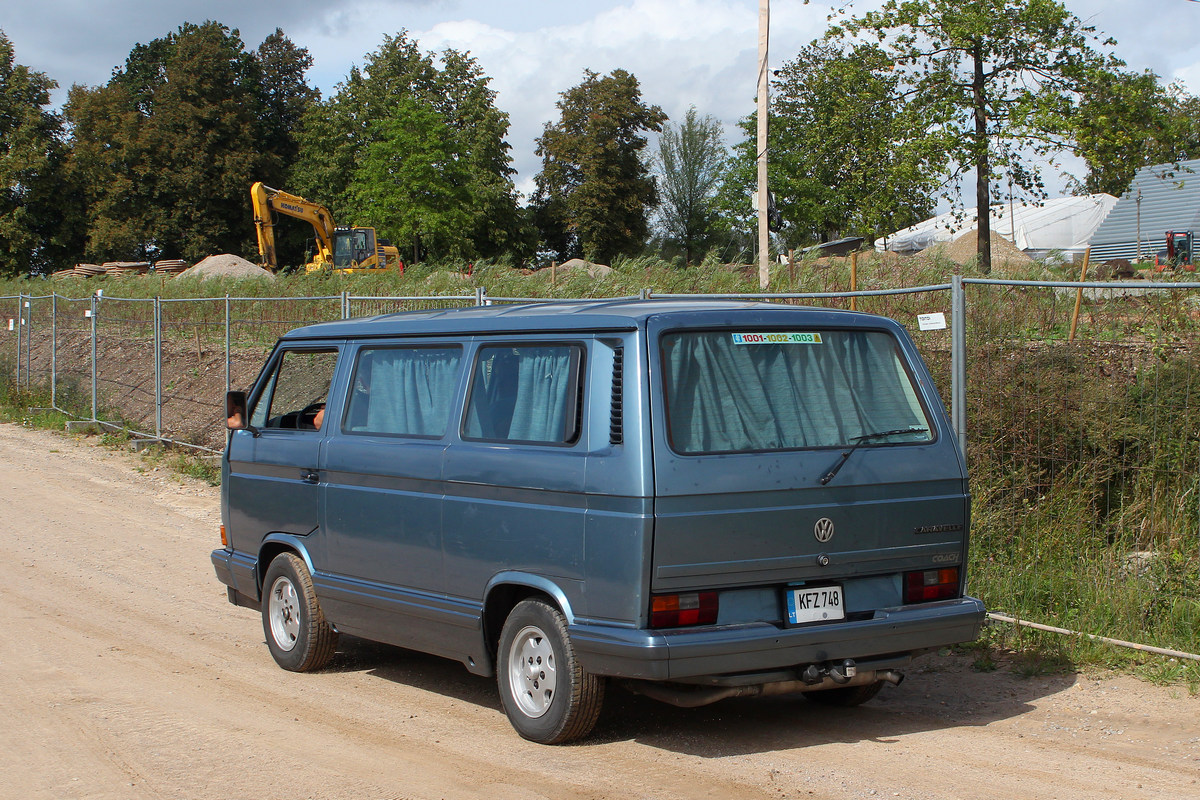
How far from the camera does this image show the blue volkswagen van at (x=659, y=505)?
182 inches

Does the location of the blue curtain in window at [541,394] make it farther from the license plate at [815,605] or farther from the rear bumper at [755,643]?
the license plate at [815,605]

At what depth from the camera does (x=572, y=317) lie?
5129 mm

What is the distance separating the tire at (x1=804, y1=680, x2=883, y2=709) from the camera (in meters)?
5.69

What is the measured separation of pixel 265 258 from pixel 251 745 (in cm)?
3523

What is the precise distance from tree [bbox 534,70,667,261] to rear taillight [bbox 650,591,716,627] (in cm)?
6305

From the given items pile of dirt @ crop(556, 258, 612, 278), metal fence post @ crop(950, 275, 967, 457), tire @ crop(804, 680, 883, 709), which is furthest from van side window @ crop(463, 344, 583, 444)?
pile of dirt @ crop(556, 258, 612, 278)

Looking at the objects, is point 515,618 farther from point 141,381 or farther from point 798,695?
point 141,381

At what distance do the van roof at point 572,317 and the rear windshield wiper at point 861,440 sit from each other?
0.54 meters

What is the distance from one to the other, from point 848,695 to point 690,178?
76600 millimetres

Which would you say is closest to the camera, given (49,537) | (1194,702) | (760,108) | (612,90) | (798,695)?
(1194,702)

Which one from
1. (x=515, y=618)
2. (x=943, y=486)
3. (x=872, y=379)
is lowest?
(x=515, y=618)

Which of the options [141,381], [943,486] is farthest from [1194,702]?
[141,381]

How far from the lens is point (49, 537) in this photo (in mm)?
10883

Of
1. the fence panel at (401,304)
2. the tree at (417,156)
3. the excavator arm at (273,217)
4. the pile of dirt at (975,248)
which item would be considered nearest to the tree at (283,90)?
the tree at (417,156)
